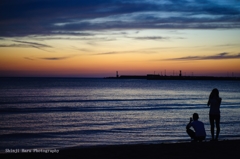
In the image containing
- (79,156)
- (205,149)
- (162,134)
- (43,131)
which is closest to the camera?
(79,156)

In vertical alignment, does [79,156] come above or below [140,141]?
above

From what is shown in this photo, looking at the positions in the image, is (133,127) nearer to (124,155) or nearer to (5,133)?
(5,133)

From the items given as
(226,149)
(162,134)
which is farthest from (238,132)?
(226,149)

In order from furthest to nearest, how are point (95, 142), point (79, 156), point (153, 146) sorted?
1. point (95, 142)
2. point (153, 146)
3. point (79, 156)

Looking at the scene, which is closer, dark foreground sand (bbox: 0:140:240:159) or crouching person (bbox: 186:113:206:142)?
dark foreground sand (bbox: 0:140:240:159)

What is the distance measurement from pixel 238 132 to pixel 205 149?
33.3 feet

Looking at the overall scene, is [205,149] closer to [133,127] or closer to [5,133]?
[133,127]

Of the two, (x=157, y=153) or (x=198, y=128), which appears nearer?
(x=157, y=153)

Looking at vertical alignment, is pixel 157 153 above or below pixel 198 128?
below

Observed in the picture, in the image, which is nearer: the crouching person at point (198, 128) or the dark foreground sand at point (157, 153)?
the dark foreground sand at point (157, 153)

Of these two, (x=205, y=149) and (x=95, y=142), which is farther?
(x=95, y=142)

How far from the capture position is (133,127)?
2080 cm

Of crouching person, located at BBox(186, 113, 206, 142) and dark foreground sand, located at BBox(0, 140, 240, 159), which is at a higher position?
crouching person, located at BBox(186, 113, 206, 142)

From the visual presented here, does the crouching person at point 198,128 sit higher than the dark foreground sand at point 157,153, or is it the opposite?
the crouching person at point 198,128
